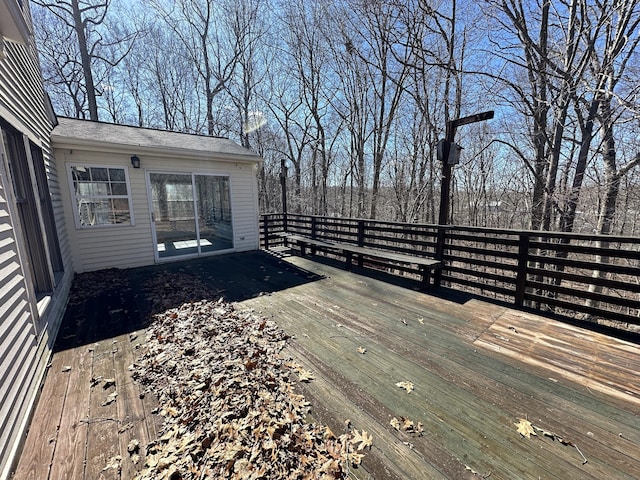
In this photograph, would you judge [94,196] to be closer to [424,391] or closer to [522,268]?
[424,391]

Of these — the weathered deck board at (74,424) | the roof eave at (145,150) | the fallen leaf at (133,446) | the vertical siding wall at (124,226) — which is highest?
the roof eave at (145,150)

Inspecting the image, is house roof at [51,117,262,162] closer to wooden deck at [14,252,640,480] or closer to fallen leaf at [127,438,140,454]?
wooden deck at [14,252,640,480]

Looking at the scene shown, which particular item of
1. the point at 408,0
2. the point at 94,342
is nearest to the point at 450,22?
the point at 408,0

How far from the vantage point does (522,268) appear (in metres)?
3.47

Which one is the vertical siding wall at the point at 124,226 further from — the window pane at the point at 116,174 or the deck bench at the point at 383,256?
the deck bench at the point at 383,256

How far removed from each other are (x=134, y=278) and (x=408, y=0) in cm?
951

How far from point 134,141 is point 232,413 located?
5.68 metres

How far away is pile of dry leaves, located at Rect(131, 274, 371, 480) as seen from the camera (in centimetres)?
144

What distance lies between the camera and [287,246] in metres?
7.88

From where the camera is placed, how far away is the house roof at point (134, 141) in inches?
185

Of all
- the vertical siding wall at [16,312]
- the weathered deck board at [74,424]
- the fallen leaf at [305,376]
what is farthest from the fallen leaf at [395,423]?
the vertical siding wall at [16,312]

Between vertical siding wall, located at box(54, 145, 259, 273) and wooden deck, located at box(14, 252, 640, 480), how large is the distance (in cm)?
189

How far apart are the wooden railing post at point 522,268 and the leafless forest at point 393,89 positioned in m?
3.71

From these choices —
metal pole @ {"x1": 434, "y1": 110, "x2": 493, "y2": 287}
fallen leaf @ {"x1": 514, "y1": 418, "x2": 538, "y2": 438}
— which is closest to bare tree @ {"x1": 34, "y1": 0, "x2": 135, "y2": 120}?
metal pole @ {"x1": 434, "y1": 110, "x2": 493, "y2": 287}
